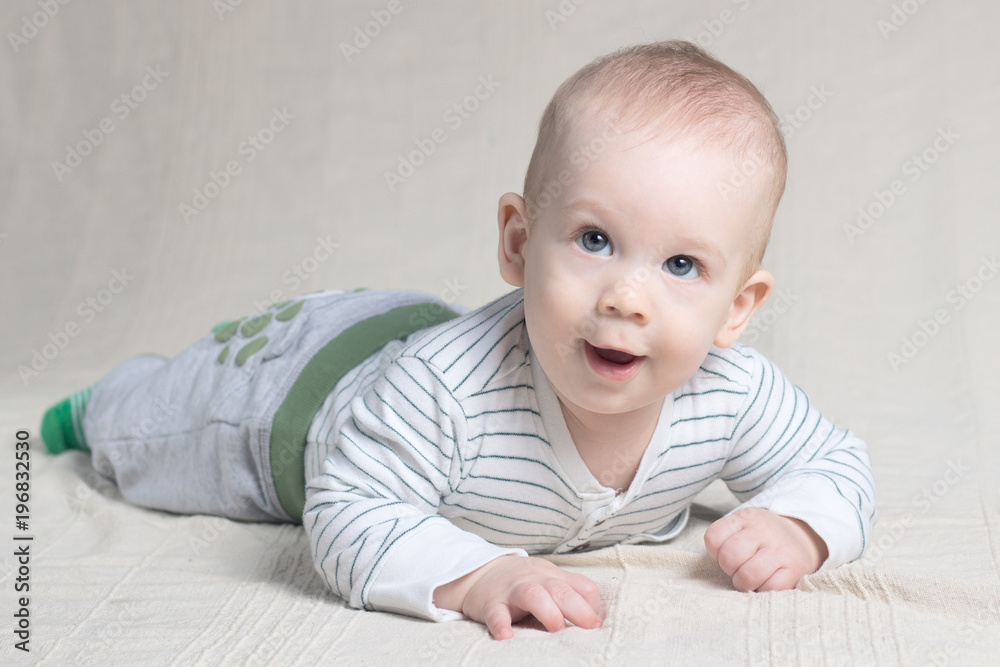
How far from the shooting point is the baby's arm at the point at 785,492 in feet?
3.40

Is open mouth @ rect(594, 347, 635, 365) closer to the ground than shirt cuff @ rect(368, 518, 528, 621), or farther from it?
farther from it

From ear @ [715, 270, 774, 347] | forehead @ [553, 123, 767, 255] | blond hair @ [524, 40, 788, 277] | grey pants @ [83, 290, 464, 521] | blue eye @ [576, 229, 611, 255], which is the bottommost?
grey pants @ [83, 290, 464, 521]

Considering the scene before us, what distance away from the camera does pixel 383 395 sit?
1.07 m

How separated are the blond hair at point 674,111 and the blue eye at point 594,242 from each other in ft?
0.22

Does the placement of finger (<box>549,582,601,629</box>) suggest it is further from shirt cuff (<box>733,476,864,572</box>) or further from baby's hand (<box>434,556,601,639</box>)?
shirt cuff (<box>733,476,864,572</box>)

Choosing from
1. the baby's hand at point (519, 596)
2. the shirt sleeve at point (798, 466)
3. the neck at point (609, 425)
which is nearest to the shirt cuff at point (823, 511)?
the shirt sleeve at point (798, 466)

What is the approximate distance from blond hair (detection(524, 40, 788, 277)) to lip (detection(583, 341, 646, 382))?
0.14 m

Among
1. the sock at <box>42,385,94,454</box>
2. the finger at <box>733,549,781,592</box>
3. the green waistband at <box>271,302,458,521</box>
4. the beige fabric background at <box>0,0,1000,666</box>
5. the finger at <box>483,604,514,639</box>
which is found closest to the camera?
the finger at <box>483,604,514,639</box>

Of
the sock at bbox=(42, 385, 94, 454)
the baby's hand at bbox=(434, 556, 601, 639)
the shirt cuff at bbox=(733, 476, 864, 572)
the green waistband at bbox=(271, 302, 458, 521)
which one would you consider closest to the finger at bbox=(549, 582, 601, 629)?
the baby's hand at bbox=(434, 556, 601, 639)

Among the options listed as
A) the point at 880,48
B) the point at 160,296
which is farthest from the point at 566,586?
the point at 880,48

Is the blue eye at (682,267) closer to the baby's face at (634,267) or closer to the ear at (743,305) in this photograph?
the baby's face at (634,267)

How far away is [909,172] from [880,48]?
0.92ft

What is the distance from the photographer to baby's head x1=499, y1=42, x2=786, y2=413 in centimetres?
A: 92

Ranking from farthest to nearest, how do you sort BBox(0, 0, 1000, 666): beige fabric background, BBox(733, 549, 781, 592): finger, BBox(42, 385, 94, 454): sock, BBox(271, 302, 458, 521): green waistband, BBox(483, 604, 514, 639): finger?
BBox(0, 0, 1000, 666): beige fabric background
BBox(42, 385, 94, 454): sock
BBox(271, 302, 458, 521): green waistband
BBox(733, 549, 781, 592): finger
BBox(483, 604, 514, 639): finger
